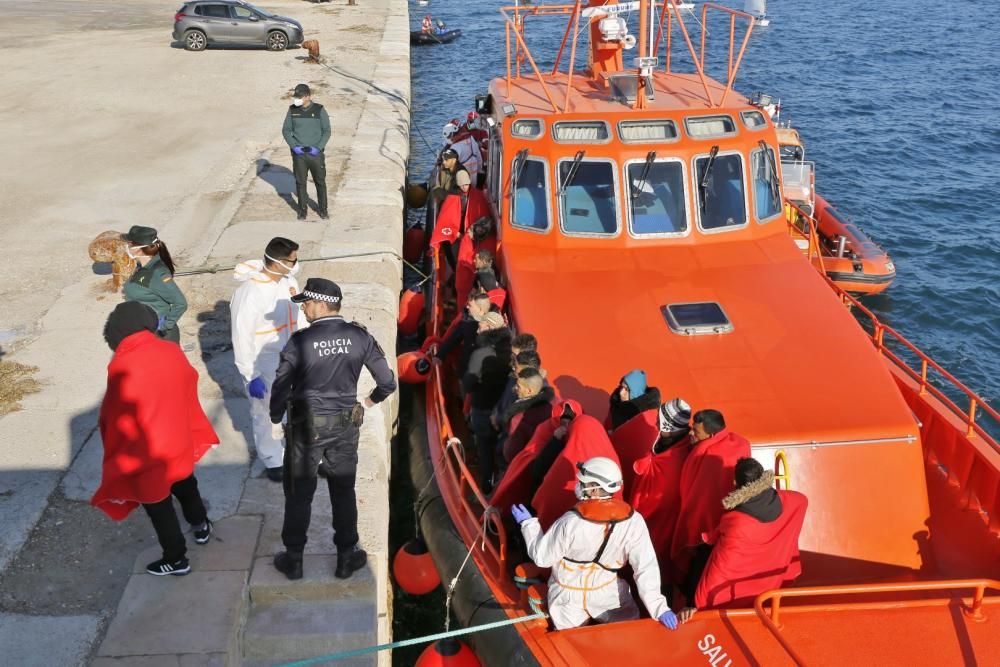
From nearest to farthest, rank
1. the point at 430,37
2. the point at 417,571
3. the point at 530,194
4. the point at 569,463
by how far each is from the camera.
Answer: the point at 569,463, the point at 417,571, the point at 530,194, the point at 430,37

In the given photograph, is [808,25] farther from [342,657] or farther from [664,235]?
[342,657]

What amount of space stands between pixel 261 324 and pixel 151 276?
1.27m

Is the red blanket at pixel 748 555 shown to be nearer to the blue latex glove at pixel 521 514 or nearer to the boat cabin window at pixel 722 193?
the blue latex glove at pixel 521 514

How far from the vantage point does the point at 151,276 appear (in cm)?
664

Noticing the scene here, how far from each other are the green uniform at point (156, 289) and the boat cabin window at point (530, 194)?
2842 mm

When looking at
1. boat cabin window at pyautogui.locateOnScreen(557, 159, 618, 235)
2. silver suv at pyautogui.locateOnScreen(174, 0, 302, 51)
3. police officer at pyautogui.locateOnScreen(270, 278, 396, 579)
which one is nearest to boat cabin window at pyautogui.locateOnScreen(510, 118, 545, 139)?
boat cabin window at pyautogui.locateOnScreen(557, 159, 618, 235)

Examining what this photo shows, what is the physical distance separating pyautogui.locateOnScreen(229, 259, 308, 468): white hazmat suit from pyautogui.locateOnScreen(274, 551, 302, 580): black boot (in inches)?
40.0

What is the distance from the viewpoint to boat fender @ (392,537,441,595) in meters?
6.77

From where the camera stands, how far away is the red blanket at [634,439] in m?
5.47

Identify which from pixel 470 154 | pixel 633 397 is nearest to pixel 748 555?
pixel 633 397

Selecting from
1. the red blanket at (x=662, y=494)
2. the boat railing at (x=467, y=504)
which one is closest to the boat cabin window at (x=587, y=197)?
the boat railing at (x=467, y=504)

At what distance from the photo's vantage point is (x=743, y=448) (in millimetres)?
4891

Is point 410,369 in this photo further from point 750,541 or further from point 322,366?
point 750,541

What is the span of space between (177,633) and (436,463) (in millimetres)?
2553
